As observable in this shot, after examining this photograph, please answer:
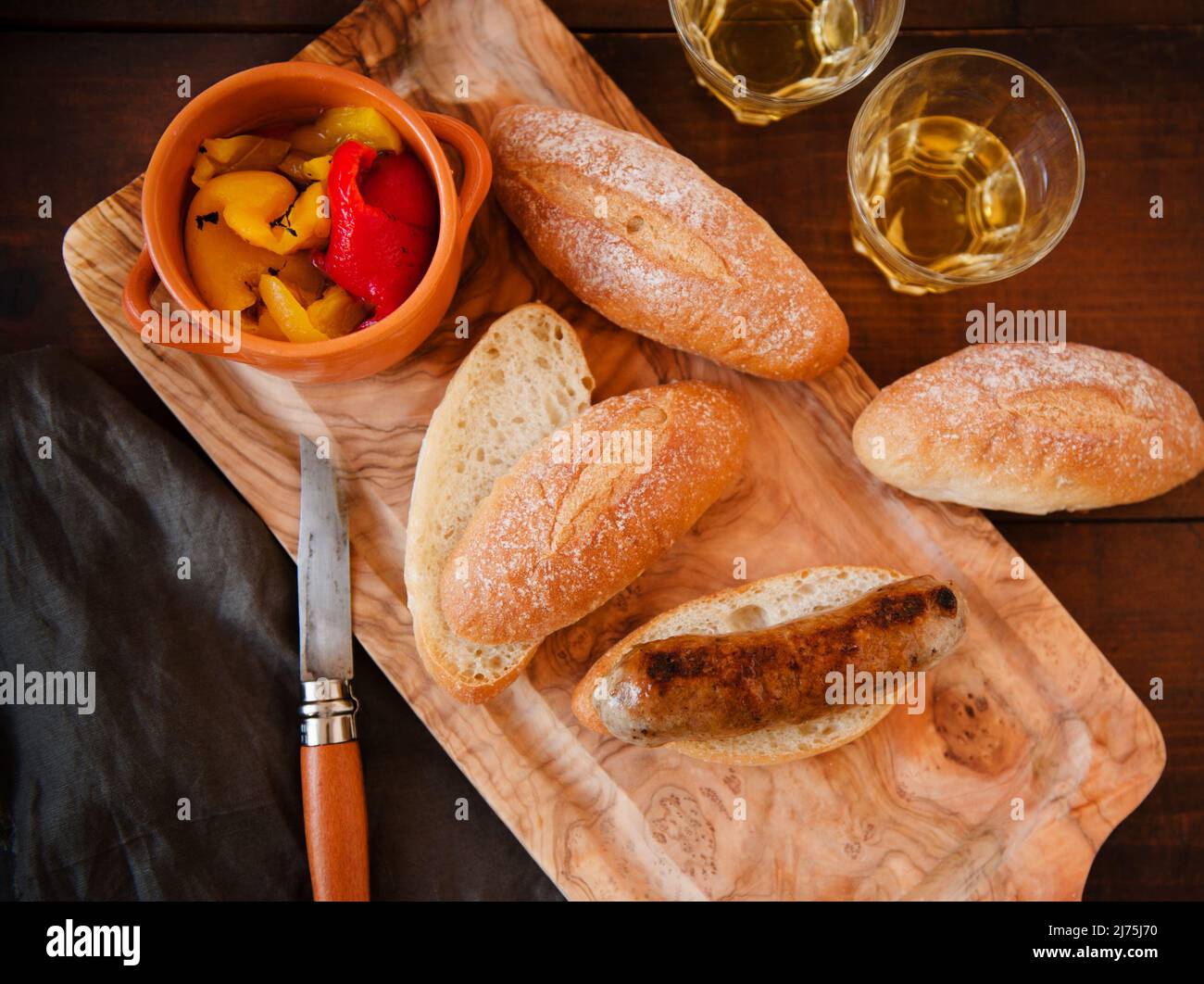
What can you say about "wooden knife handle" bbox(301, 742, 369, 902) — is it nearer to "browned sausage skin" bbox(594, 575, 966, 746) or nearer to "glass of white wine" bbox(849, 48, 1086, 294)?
"browned sausage skin" bbox(594, 575, 966, 746)

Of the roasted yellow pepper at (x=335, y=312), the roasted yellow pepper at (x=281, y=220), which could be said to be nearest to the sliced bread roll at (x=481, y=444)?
the roasted yellow pepper at (x=335, y=312)

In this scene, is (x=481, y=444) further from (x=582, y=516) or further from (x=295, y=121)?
(x=295, y=121)

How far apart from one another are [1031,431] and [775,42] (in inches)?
43.3

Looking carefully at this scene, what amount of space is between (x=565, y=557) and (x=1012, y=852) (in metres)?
1.27

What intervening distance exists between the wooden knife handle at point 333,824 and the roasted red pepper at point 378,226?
37.0 inches

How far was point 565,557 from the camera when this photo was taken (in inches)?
71.5

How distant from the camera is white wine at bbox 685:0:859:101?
211 centimetres

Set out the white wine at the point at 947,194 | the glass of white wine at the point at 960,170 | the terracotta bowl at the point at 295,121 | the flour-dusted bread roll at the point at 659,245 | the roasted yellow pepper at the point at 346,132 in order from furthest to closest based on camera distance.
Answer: the white wine at the point at 947,194
the glass of white wine at the point at 960,170
the flour-dusted bread roll at the point at 659,245
the roasted yellow pepper at the point at 346,132
the terracotta bowl at the point at 295,121

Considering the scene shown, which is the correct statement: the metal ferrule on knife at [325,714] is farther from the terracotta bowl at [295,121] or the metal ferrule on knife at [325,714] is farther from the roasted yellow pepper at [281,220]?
the roasted yellow pepper at [281,220]

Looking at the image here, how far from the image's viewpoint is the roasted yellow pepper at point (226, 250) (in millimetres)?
1681

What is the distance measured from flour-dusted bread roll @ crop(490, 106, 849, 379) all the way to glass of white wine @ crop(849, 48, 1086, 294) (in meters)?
0.30

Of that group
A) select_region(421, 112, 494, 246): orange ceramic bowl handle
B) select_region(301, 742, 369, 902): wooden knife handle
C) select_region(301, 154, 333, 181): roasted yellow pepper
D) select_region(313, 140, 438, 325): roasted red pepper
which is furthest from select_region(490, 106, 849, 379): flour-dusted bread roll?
select_region(301, 742, 369, 902): wooden knife handle
